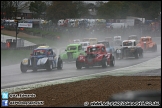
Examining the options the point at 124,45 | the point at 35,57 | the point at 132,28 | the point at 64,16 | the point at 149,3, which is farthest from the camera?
the point at 149,3

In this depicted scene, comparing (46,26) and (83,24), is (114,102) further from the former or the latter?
(83,24)

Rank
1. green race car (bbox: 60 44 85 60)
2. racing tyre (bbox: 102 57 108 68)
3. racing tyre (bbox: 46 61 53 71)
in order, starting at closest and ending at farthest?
1. racing tyre (bbox: 46 61 53 71)
2. racing tyre (bbox: 102 57 108 68)
3. green race car (bbox: 60 44 85 60)

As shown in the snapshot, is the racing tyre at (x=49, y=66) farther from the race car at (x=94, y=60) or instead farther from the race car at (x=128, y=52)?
the race car at (x=128, y=52)

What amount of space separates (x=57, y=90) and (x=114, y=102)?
304 inches

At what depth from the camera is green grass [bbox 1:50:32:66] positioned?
3578 centimetres

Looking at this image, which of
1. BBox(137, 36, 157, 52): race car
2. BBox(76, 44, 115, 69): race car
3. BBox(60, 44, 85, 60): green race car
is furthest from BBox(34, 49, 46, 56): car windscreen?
BBox(137, 36, 157, 52): race car

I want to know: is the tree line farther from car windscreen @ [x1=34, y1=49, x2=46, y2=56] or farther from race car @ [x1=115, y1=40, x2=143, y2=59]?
car windscreen @ [x1=34, y1=49, x2=46, y2=56]

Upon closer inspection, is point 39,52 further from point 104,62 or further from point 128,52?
point 128,52

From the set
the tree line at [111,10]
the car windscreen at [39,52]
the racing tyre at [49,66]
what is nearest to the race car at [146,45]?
the car windscreen at [39,52]

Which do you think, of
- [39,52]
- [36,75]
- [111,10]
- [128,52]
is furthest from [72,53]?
[111,10]

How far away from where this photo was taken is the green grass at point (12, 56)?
35778 mm

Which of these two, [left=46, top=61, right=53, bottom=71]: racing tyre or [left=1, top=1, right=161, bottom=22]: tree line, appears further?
[left=1, top=1, right=161, bottom=22]: tree line

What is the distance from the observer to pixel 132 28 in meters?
76.8

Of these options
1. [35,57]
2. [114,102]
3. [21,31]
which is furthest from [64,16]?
[114,102]
